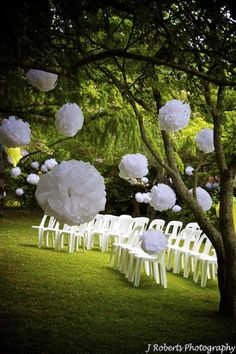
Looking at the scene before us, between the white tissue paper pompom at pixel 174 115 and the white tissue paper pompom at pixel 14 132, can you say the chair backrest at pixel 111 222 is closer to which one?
the white tissue paper pompom at pixel 174 115

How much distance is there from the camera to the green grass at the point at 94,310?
4.30 meters

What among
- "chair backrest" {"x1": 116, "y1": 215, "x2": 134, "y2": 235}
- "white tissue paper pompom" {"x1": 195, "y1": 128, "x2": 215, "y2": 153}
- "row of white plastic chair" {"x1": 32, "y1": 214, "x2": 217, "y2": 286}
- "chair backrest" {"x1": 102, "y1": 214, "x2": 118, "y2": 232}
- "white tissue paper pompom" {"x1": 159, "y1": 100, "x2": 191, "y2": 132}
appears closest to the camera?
"white tissue paper pompom" {"x1": 159, "y1": 100, "x2": 191, "y2": 132}

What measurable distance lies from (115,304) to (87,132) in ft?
9.00

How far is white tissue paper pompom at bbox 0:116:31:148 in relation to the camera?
11.2ft

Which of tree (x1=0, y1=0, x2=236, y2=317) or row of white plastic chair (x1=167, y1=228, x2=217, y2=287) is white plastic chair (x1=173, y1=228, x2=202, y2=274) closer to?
row of white plastic chair (x1=167, y1=228, x2=217, y2=287)

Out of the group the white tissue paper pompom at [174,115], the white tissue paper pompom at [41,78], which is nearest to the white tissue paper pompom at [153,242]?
the white tissue paper pompom at [174,115]

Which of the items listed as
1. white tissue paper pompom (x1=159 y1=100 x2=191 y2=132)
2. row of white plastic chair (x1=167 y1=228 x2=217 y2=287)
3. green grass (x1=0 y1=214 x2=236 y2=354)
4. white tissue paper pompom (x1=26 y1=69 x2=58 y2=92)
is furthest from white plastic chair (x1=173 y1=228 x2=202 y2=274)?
white tissue paper pompom (x1=26 y1=69 x2=58 y2=92)

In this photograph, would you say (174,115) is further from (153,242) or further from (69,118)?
(153,242)

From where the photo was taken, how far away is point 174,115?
4.08m

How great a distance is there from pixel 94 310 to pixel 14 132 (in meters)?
2.72

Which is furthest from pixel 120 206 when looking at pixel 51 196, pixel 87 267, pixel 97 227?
pixel 51 196

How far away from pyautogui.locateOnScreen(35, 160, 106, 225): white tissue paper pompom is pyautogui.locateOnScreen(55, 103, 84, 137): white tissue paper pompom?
3.08 feet

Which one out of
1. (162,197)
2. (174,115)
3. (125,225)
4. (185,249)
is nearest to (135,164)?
(174,115)

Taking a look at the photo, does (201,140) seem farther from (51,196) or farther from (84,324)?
(51,196)
